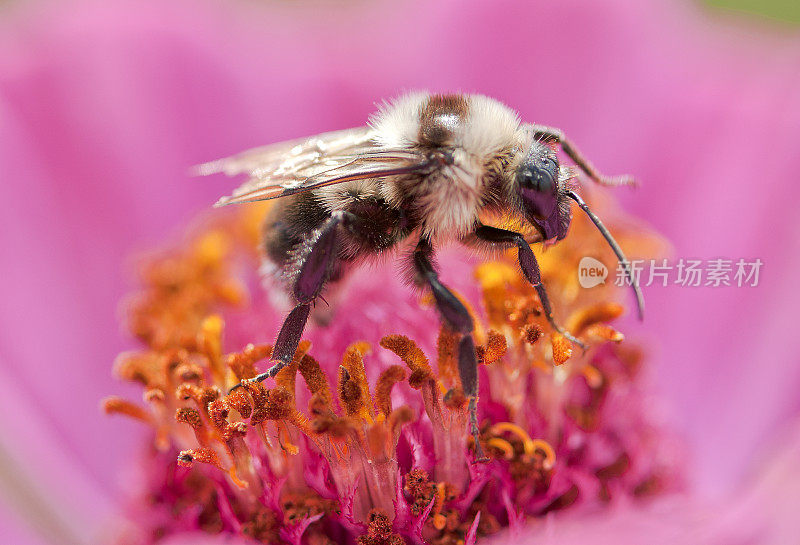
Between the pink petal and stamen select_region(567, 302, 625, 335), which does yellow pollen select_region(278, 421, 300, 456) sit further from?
stamen select_region(567, 302, 625, 335)

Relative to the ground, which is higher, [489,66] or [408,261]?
[489,66]

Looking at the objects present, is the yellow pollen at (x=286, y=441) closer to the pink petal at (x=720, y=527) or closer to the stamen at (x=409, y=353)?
the stamen at (x=409, y=353)

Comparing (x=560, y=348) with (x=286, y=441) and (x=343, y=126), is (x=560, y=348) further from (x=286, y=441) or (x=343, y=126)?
(x=343, y=126)

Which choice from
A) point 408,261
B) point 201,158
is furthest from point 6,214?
point 408,261

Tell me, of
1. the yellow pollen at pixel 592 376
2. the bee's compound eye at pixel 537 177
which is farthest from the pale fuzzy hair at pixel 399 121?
the yellow pollen at pixel 592 376

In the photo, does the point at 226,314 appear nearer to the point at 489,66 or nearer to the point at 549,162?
the point at 549,162
